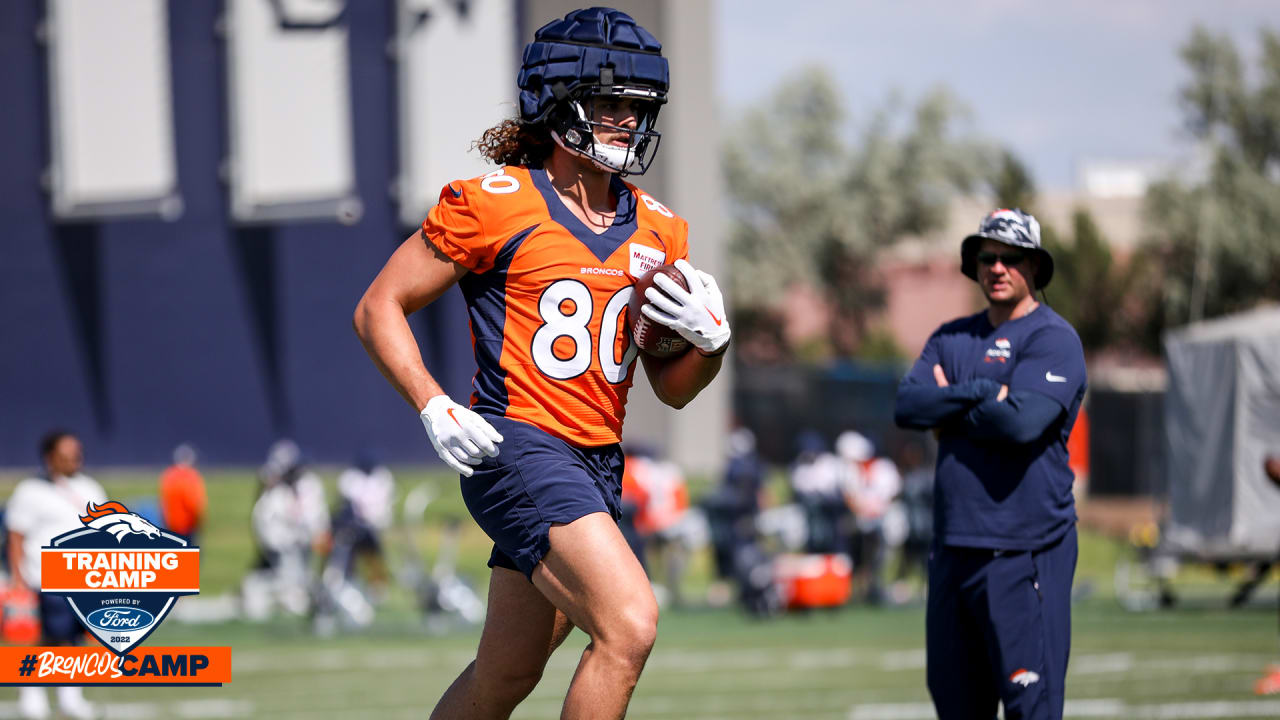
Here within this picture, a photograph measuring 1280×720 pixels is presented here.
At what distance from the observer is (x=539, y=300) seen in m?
4.47

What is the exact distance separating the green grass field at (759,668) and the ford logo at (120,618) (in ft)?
17.7

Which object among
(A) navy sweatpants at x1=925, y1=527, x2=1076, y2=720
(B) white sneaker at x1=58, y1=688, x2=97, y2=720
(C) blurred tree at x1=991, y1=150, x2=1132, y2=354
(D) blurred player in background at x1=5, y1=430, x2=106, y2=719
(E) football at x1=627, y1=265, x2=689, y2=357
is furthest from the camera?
(C) blurred tree at x1=991, y1=150, x2=1132, y2=354

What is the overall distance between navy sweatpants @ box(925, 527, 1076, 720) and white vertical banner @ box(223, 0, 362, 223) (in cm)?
2328

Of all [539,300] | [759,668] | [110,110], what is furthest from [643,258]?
[110,110]

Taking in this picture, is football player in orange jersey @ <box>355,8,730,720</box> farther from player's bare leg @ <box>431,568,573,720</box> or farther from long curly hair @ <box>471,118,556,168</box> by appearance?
long curly hair @ <box>471,118,556,168</box>

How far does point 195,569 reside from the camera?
206 inches

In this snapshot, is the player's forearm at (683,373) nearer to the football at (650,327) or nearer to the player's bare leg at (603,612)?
the football at (650,327)

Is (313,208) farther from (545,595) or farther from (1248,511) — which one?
(545,595)

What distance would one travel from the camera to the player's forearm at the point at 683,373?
468 cm

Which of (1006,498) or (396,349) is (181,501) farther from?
(396,349)

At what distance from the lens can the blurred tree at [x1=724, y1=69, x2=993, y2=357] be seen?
206 feet

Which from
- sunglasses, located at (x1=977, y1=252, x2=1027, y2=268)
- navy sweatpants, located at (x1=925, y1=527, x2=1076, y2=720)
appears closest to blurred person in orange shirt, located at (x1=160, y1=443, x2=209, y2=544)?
navy sweatpants, located at (x1=925, y1=527, x2=1076, y2=720)

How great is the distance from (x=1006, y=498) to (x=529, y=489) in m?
1.93

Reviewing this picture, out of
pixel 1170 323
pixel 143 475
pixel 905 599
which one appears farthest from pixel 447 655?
pixel 1170 323
